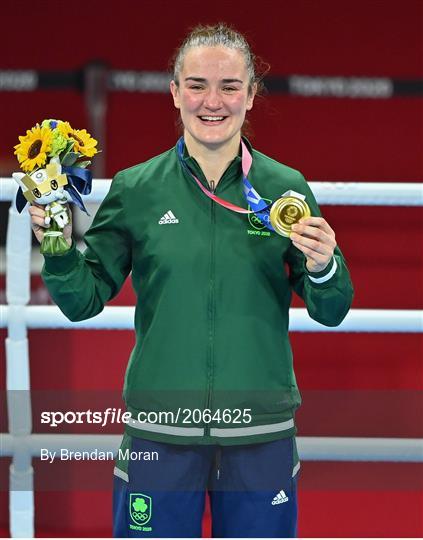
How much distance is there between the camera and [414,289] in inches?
159

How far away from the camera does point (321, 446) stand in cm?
220

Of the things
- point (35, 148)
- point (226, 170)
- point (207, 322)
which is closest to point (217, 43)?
point (226, 170)

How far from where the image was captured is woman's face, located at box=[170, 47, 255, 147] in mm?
1468

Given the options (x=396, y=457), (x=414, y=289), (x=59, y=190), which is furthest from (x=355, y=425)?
(x=414, y=289)

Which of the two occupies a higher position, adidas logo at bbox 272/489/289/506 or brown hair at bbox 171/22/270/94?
brown hair at bbox 171/22/270/94

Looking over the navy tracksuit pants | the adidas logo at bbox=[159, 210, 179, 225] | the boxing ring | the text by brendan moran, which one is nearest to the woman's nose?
the adidas logo at bbox=[159, 210, 179, 225]

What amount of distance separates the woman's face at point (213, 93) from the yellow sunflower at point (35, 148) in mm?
215

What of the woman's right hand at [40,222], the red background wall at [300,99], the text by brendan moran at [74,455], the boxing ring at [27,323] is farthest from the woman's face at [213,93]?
the red background wall at [300,99]

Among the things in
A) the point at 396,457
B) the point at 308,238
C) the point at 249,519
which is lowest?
the point at 249,519

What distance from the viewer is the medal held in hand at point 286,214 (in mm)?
1419

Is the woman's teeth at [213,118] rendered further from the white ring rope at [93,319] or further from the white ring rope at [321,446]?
the white ring rope at [321,446]

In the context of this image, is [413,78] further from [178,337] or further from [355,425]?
[178,337]

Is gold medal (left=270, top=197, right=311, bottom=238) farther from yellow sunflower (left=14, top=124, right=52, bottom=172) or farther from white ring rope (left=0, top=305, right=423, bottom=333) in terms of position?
white ring rope (left=0, top=305, right=423, bottom=333)

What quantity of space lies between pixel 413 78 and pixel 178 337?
10.6 feet
